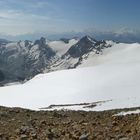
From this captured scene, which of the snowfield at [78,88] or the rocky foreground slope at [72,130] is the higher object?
the snowfield at [78,88]

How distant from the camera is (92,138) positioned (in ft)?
48.3

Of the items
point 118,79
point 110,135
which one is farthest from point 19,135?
point 118,79

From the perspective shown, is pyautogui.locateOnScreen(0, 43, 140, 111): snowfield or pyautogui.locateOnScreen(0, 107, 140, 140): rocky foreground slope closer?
pyautogui.locateOnScreen(0, 107, 140, 140): rocky foreground slope

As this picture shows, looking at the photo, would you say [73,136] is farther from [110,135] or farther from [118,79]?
[118,79]

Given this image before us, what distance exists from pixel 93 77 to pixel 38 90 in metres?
13.0

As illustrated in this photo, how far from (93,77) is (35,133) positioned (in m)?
77.6

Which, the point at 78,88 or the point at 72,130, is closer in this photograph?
the point at 72,130

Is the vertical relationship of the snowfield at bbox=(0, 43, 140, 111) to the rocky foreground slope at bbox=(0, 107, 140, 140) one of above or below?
above

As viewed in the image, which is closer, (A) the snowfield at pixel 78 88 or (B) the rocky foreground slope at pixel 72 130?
(B) the rocky foreground slope at pixel 72 130

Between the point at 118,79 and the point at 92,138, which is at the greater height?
the point at 118,79

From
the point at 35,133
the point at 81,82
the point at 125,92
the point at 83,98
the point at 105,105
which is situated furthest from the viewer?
the point at 81,82

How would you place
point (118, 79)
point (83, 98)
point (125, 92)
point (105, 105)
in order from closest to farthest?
point (105, 105) → point (125, 92) → point (83, 98) → point (118, 79)

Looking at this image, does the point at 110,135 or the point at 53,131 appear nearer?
the point at 110,135

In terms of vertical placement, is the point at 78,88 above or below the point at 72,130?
above
